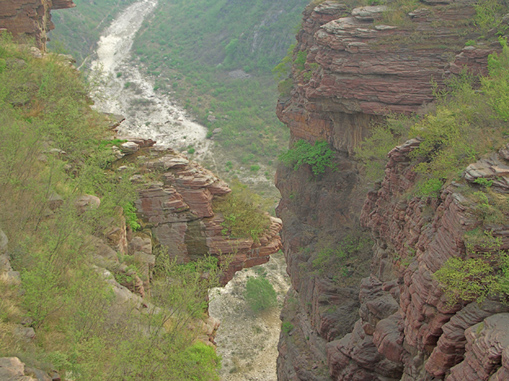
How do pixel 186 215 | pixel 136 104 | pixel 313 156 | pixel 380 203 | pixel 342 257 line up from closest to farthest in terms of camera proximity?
pixel 186 215, pixel 380 203, pixel 342 257, pixel 313 156, pixel 136 104

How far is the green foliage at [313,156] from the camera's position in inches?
1142

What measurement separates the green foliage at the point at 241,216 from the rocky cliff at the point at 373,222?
460 centimetres

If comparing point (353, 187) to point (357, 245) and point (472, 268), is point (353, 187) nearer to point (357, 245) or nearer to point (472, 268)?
point (357, 245)

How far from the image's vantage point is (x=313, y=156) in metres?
29.3

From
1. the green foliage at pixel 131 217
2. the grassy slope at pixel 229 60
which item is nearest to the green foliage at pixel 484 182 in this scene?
the green foliage at pixel 131 217

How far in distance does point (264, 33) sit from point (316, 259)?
42.5 metres

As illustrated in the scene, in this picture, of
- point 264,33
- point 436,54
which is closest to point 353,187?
point 436,54

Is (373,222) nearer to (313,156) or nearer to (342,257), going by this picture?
(342,257)

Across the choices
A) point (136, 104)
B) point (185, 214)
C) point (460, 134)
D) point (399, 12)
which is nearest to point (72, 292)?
point (185, 214)

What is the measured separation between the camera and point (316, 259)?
26578 millimetres

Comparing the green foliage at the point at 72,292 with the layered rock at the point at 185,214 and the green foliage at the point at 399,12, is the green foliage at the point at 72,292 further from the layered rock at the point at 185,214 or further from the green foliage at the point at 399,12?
the green foliage at the point at 399,12

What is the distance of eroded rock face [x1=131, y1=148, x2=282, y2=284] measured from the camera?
18000mm

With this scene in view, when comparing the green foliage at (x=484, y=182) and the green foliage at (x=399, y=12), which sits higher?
the green foliage at (x=399, y=12)

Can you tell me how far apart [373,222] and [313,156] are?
10135 millimetres
